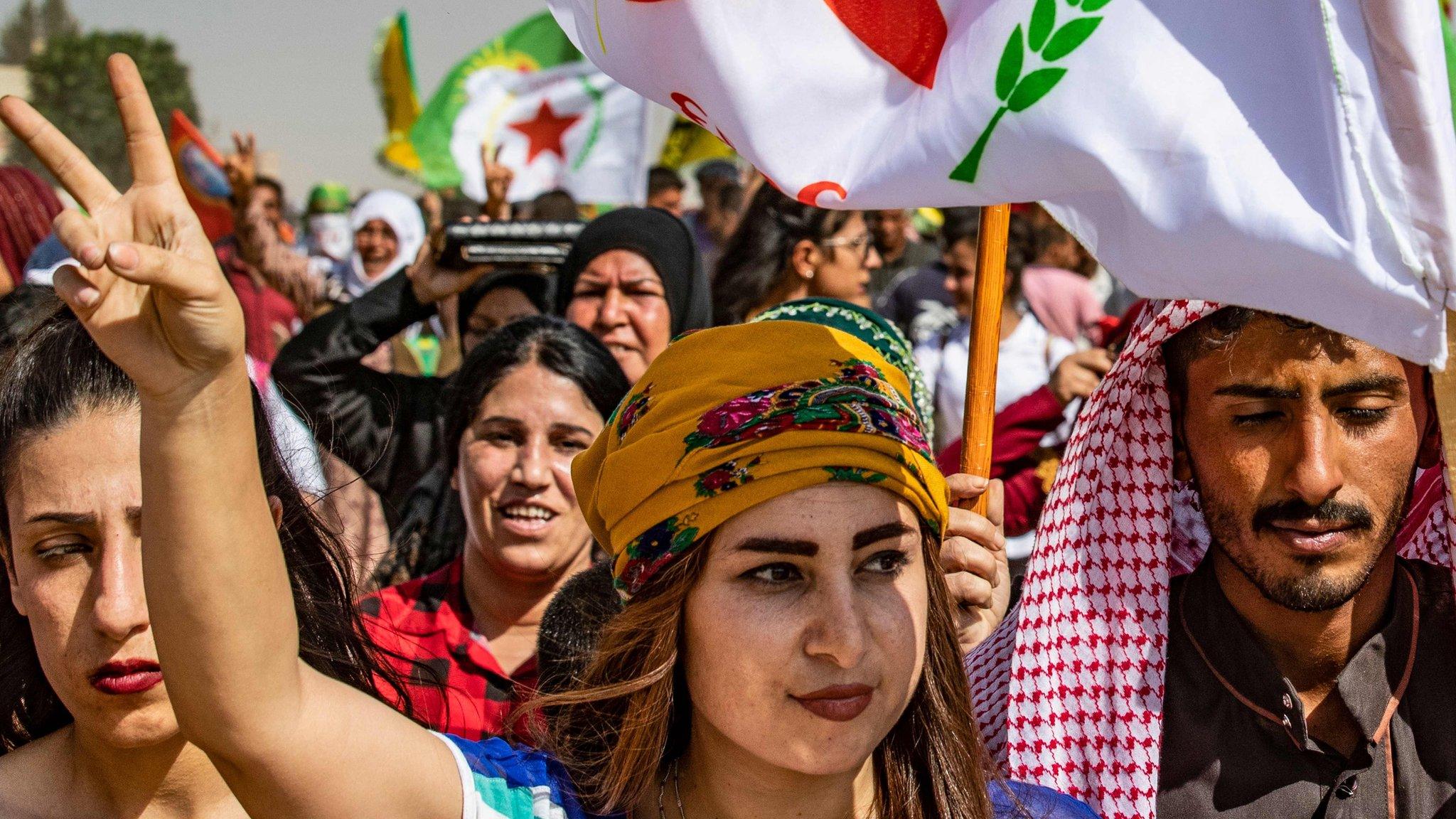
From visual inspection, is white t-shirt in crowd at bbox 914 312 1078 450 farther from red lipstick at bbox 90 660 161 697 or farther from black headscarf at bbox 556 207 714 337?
red lipstick at bbox 90 660 161 697

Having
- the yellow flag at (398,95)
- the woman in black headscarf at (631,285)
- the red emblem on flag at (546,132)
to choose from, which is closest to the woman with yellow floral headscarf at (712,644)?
the woman in black headscarf at (631,285)

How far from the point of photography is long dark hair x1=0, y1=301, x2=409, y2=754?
215cm

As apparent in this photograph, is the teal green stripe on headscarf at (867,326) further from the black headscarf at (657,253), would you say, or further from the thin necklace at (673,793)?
the thin necklace at (673,793)

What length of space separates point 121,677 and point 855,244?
12.7 ft

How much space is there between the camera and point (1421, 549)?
262 centimetres

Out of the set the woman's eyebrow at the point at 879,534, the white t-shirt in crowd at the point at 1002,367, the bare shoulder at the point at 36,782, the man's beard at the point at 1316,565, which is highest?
the white t-shirt in crowd at the point at 1002,367

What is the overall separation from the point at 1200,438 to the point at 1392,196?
2.59 feet

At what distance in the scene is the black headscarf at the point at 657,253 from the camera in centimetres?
461

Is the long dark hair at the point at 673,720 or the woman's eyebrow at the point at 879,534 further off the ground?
the woman's eyebrow at the point at 879,534

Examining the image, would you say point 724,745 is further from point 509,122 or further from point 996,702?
point 509,122

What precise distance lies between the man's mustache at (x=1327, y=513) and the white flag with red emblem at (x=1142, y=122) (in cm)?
56

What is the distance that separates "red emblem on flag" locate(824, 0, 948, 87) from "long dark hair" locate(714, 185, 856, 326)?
10.5 feet

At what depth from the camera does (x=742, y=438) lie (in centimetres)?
205

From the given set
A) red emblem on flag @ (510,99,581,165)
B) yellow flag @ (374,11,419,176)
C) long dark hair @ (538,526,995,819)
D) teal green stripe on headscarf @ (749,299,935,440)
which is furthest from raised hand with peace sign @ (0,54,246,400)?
yellow flag @ (374,11,419,176)
